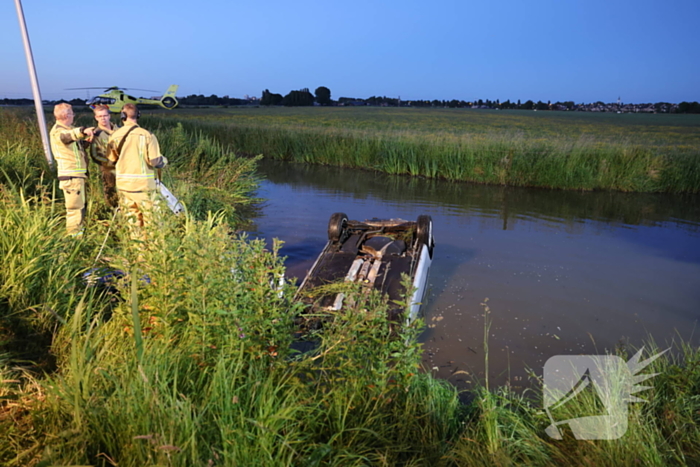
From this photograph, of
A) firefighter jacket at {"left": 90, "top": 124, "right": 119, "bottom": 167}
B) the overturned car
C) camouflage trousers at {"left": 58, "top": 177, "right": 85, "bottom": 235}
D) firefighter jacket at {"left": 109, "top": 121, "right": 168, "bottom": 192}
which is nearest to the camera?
the overturned car

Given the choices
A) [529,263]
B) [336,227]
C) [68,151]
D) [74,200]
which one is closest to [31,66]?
[68,151]

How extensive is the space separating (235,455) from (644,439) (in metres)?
2.54

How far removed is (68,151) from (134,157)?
0.92m

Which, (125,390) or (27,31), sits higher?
(27,31)

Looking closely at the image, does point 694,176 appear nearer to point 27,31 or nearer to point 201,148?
point 201,148

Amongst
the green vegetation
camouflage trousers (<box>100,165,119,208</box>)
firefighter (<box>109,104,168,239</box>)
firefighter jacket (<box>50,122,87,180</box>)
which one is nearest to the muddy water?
the green vegetation

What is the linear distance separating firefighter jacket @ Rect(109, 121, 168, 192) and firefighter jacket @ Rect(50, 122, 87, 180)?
44cm

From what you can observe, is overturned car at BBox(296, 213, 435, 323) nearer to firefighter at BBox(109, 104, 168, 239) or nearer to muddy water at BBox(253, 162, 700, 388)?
muddy water at BBox(253, 162, 700, 388)

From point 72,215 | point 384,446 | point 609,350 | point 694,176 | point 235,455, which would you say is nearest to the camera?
point 235,455

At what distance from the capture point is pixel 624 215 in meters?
13.0

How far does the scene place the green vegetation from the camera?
2.27 meters

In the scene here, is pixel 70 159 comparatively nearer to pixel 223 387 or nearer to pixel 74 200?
pixel 74 200

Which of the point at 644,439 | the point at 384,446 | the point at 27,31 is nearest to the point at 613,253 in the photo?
the point at 644,439

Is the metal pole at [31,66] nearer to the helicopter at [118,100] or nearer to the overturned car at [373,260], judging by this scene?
the helicopter at [118,100]
